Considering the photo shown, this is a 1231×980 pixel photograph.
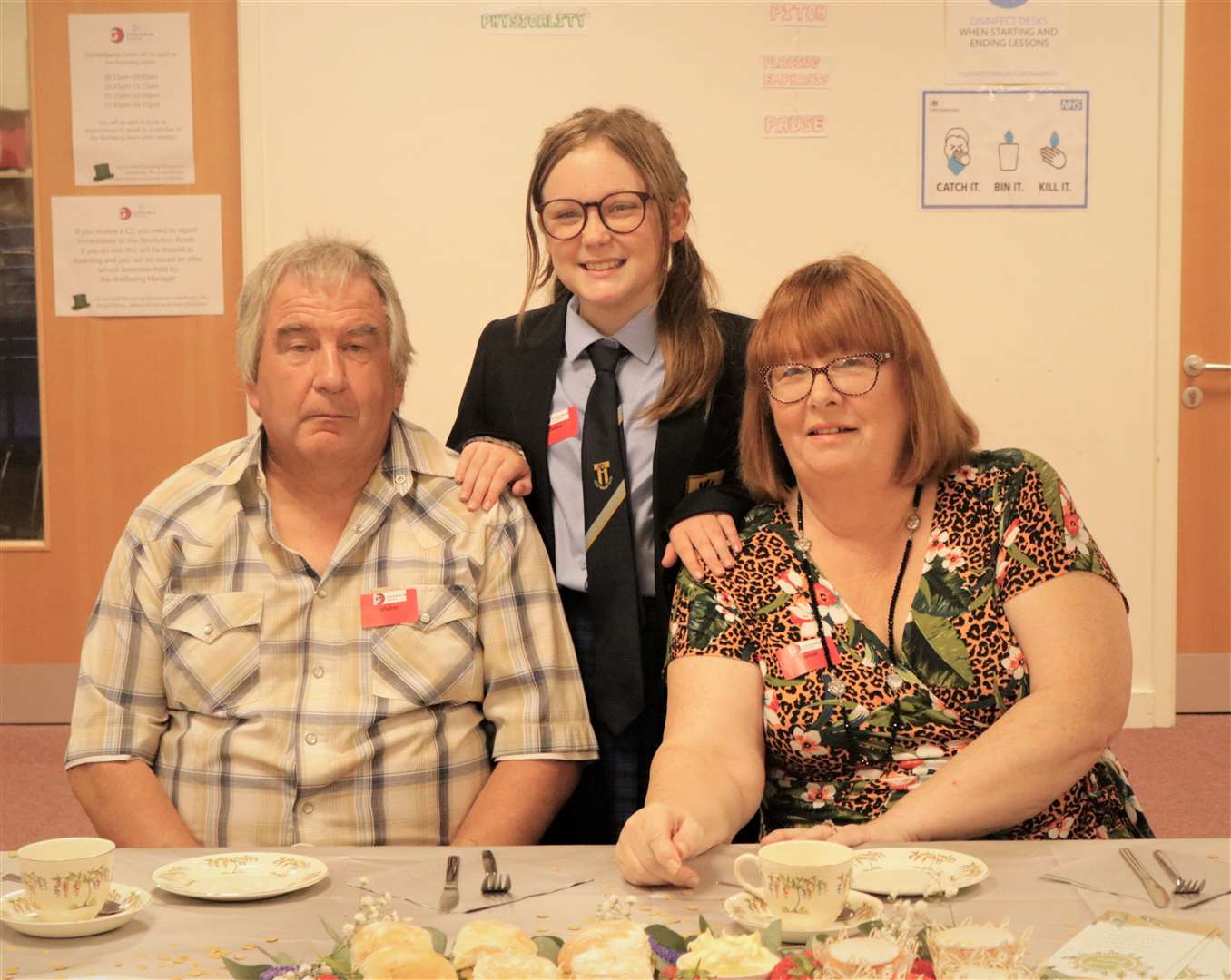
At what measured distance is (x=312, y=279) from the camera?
6.67 feet

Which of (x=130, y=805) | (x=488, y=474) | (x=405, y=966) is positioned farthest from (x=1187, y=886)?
(x=130, y=805)

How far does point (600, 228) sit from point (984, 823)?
1.12m

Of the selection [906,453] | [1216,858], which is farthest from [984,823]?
[906,453]

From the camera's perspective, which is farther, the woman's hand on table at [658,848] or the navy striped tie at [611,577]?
the navy striped tie at [611,577]

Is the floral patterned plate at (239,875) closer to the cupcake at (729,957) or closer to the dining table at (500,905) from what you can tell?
the dining table at (500,905)

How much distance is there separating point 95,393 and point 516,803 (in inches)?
134

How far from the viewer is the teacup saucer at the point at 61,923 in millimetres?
1271

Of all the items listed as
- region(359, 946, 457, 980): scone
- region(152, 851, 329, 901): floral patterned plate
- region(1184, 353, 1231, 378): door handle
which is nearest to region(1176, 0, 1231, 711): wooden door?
region(1184, 353, 1231, 378): door handle

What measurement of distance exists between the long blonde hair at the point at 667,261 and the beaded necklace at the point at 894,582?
332 millimetres

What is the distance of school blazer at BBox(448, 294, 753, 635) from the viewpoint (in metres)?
2.23

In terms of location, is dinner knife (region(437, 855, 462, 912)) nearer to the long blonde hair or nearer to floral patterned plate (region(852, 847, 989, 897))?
floral patterned plate (region(852, 847, 989, 897))

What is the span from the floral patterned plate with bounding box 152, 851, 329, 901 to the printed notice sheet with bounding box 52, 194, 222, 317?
353 centimetres

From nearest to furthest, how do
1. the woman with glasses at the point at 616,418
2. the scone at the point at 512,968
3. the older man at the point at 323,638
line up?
1. the scone at the point at 512,968
2. the older man at the point at 323,638
3. the woman with glasses at the point at 616,418

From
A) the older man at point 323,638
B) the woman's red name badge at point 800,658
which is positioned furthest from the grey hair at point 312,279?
the woman's red name badge at point 800,658
